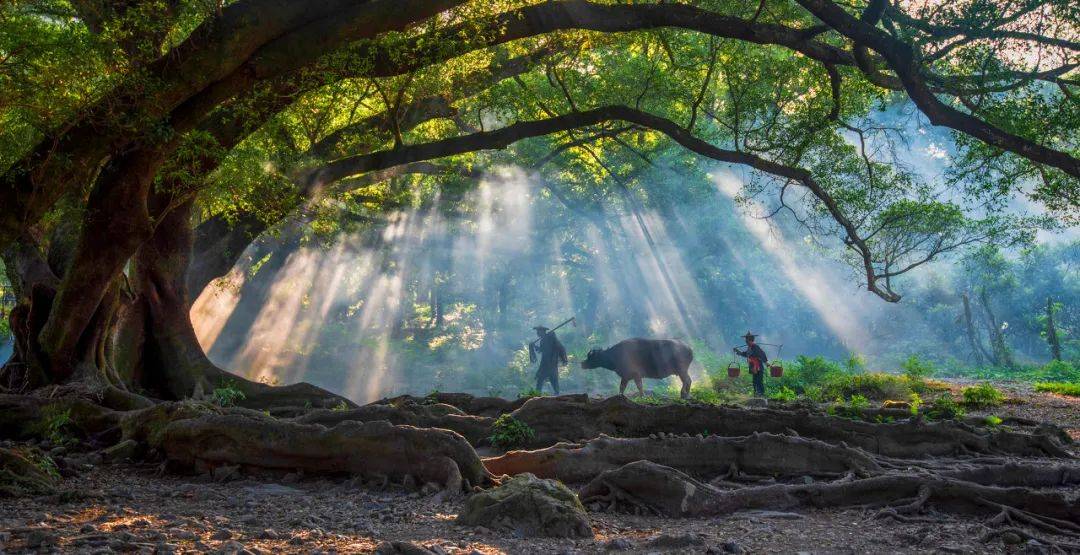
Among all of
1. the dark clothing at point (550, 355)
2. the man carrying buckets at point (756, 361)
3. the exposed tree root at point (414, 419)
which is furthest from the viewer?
the dark clothing at point (550, 355)

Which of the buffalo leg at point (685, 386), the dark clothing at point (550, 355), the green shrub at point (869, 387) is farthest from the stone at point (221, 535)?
the dark clothing at point (550, 355)

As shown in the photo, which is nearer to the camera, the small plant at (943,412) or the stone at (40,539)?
the stone at (40,539)

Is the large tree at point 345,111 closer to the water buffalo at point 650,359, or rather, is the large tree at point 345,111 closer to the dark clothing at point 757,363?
the dark clothing at point 757,363

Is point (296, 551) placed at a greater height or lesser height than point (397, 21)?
lesser

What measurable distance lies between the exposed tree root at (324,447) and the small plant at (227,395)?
3050 millimetres

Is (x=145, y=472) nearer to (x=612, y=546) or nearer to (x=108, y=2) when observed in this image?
(x=108, y=2)

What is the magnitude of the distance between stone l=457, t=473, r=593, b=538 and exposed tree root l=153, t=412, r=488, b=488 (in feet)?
4.02

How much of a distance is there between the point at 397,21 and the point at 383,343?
37476 millimetres

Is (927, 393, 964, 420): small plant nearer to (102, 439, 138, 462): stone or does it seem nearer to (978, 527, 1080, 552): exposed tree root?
(978, 527, 1080, 552): exposed tree root

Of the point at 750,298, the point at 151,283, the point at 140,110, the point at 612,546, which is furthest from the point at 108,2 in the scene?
the point at 750,298

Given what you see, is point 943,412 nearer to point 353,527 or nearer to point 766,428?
point 766,428

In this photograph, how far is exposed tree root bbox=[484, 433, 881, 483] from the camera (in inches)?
297

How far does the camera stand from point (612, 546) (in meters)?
5.09

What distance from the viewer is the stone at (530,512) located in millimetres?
5375
